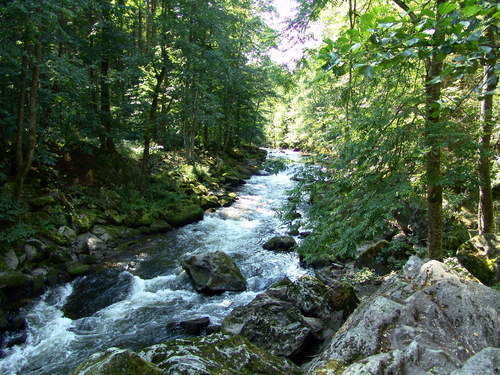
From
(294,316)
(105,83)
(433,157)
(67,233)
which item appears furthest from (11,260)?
(433,157)

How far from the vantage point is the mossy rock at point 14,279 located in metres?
7.33

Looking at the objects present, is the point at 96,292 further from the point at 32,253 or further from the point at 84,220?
the point at 84,220

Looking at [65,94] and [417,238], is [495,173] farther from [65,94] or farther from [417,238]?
[65,94]

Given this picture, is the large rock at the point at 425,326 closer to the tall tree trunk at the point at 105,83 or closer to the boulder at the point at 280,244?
the boulder at the point at 280,244

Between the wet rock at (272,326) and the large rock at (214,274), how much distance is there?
183cm

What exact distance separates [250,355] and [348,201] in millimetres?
2243

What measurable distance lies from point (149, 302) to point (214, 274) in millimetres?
1669

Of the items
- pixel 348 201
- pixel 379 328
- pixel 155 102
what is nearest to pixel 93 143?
pixel 155 102

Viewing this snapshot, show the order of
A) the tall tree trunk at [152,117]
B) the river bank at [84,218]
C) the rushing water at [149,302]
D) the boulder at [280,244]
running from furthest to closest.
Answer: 1. the tall tree trunk at [152,117]
2. the boulder at [280,244]
3. the river bank at [84,218]
4. the rushing water at [149,302]

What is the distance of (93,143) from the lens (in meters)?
13.3

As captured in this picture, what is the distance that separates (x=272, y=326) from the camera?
19.9 feet

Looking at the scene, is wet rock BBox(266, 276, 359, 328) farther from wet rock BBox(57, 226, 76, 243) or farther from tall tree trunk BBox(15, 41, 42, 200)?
tall tree trunk BBox(15, 41, 42, 200)

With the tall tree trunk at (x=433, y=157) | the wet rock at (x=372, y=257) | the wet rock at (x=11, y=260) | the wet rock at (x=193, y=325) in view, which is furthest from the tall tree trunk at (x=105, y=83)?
the tall tree trunk at (x=433, y=157)

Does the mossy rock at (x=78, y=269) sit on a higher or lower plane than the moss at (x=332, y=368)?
lower
